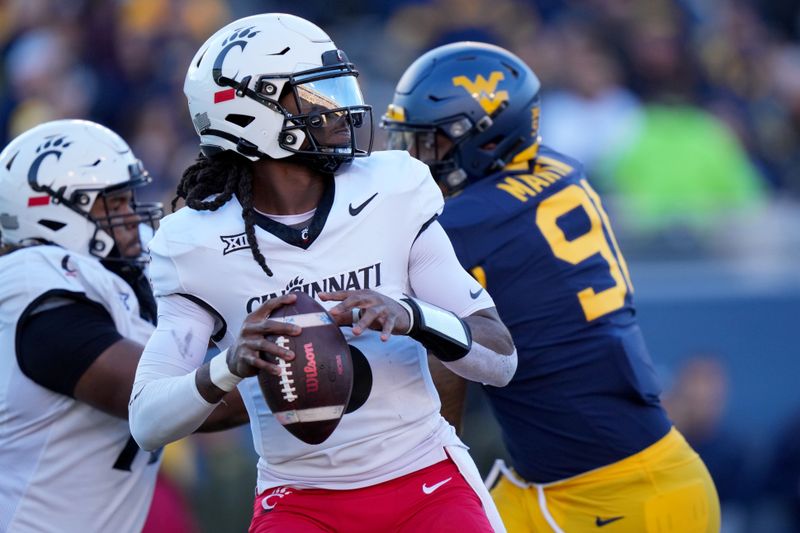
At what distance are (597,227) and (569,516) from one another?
1.02 meters

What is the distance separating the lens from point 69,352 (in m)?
3.93

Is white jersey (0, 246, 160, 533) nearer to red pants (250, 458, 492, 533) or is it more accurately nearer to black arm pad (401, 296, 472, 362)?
red pants (250, 458, 492, 533)

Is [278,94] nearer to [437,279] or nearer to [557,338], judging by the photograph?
[437,279]

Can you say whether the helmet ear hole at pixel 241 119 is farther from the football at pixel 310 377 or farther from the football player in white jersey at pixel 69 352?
the football player in white jersey at pixel 69 352

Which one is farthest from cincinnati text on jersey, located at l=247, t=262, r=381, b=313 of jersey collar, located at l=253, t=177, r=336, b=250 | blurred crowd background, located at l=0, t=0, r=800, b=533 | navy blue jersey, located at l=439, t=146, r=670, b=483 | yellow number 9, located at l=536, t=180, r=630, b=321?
blurred crowd background, located at l=0, t=0, r=800, b=533

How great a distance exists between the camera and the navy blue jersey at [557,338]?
14.1 ft

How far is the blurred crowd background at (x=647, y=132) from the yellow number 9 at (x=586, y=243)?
323 centimetres

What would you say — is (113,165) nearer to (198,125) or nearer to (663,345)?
(198,125)

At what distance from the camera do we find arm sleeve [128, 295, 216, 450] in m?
3.18

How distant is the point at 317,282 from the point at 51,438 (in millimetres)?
1256

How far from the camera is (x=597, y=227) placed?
4473 mm

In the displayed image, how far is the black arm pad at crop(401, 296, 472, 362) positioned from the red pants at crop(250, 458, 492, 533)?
0.36m

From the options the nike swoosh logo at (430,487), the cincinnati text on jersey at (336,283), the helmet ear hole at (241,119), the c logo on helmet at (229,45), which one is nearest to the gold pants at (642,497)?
the nike swoosh logo at (430,487)

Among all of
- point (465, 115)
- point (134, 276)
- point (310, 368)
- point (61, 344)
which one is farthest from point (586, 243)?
point (61, 344)
